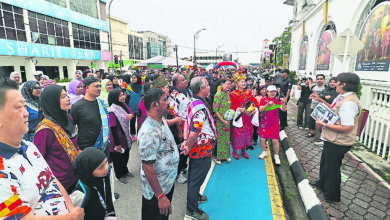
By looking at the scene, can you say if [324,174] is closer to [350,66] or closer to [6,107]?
[6,107]

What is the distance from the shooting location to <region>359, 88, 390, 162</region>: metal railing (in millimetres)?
4312

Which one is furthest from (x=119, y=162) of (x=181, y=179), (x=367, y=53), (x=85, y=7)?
(x=85, y=7)

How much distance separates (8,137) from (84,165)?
2.15 feet

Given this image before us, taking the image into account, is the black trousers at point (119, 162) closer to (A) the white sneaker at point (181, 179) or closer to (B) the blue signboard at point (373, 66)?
(A) the white sneaker at point (181, 179)

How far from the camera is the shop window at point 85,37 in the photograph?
2428 cm

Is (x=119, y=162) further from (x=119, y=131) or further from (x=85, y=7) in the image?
(x=85, y=7)

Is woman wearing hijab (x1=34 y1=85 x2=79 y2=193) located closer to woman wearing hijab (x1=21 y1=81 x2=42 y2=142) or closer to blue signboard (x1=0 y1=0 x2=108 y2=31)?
woman wearing hijab (x1=21 y1=81 x2=42 y2=142)

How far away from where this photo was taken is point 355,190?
3.26 m

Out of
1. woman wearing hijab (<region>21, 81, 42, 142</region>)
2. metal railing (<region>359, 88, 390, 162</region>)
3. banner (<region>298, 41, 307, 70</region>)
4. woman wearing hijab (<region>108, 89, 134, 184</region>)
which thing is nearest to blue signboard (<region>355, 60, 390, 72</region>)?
metal railing (<region>359, 88, 390, 162</region>)

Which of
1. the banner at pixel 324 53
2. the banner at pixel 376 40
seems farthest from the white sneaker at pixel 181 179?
the banner at pixel 324 53

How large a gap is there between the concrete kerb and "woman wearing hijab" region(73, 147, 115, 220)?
271cm

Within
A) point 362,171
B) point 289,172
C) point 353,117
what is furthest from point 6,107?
point 362,171

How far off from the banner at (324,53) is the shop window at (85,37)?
26.0m

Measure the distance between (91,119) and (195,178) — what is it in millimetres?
1678
